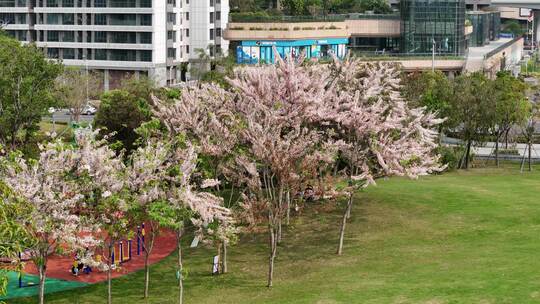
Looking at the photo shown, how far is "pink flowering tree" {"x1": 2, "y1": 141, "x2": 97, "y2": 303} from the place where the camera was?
42406mm

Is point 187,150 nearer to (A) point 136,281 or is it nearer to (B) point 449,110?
(A) point 136,281

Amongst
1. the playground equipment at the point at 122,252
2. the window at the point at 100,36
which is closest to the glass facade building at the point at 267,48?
the window at the point at 100,36

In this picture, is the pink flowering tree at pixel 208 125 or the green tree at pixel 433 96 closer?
the pink flowering tree at pixel 208 125

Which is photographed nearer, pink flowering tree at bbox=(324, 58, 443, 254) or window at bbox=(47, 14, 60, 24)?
pink flowering tree at bbox=(324, 58, 443, 254)

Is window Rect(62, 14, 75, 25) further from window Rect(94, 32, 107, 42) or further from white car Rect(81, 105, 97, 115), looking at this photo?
white car Rect(81, 105, 97, 115)

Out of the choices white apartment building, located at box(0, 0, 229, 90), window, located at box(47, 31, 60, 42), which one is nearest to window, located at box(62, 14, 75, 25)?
white apartment building, located at box(0, 0, 229, 90)

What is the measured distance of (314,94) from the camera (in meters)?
55.9

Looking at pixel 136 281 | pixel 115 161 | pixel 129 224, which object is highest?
pixel 115 161

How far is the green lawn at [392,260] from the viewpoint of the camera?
149 ft

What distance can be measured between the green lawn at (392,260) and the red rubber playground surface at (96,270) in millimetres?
1354

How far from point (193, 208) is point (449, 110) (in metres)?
43.9


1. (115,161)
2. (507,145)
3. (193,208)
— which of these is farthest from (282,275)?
(507,145)

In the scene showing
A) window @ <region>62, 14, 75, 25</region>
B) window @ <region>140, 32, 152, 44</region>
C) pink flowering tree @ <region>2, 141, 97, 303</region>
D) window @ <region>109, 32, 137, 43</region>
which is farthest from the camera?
window @ <region>62, 14, 75, 25</region>

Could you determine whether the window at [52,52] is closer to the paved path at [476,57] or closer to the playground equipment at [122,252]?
the paved path at [476,57]
